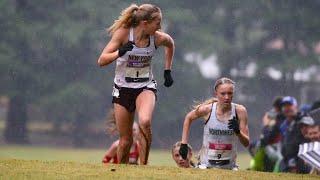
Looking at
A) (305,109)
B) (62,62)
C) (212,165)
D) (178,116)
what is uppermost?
(62,62)

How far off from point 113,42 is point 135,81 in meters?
0.42

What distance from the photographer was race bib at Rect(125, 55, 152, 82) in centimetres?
820

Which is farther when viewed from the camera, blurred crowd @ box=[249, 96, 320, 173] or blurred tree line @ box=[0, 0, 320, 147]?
blurred tree line @ box=[0, 0, 320, 147]

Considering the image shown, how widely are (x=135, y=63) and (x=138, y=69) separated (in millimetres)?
67

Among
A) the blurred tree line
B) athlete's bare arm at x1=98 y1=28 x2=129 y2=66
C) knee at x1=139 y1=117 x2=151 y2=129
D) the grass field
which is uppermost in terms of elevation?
the blurred tree line

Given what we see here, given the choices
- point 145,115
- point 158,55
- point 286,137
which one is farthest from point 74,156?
point 145,115

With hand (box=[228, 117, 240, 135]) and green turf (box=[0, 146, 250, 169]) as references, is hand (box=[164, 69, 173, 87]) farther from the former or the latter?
green turf (box=[0, 146, 250, 169])

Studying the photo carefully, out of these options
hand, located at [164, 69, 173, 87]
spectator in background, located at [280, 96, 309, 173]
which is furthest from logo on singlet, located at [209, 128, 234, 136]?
spectator in background, located at [280, 96, 309, 173]

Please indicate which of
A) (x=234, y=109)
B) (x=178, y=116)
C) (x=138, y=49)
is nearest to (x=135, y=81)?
(x=138, y=49)

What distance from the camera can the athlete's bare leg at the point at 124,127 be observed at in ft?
27.3

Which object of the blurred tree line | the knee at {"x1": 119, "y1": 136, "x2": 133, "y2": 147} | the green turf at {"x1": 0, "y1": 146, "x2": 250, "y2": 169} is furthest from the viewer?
the blurred tree line

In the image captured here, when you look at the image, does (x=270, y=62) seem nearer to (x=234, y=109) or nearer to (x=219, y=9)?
(x=219, y=9)

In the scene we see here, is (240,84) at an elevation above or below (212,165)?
above

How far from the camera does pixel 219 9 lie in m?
36.4
